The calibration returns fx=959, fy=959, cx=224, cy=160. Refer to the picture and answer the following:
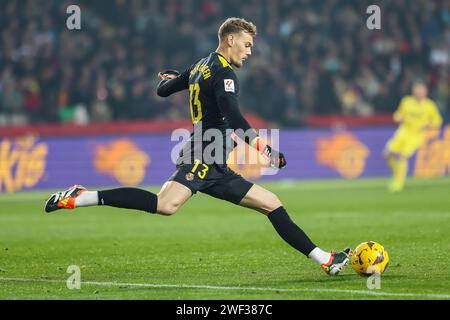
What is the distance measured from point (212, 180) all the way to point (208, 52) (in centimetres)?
1746

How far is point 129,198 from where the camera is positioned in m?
8.70

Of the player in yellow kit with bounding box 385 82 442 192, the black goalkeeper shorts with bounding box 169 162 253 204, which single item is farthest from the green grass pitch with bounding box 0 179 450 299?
the player in yellow kit with bounding box 385 82 442 192

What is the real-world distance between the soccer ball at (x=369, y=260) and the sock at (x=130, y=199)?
191 cm

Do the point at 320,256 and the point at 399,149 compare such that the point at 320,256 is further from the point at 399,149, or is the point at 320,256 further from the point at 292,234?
the point at 399,149

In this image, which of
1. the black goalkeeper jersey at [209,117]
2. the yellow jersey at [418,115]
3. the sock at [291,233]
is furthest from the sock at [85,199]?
the yellow jersey at [418,115]

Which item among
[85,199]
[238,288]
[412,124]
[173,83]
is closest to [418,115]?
[412,124]

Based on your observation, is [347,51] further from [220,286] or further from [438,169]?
[220,286]

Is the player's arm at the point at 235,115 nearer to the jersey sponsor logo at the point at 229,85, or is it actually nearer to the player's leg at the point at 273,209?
the jersey sponsor logo at the point at 229,85

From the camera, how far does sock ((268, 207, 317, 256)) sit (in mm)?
8727

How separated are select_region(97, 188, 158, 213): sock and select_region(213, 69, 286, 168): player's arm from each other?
3.28 feet

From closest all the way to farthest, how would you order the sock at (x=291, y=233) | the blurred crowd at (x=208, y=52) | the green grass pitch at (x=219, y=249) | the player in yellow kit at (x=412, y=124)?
the green grass pitch at (x=219, y=249) → the sock at (x=291, y=233) → the player in yellow kit at (x=412, y=124) → the blurred crowd at (x=208, y=52)

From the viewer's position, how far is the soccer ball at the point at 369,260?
8.62 m

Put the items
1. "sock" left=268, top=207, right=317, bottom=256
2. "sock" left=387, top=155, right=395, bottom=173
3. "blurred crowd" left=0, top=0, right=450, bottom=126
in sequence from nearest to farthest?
"sock" left=268, top=207, right=317, bottom=256, "sock" left=387, top=155, right=395, bottom=173, "blurred crowd" left=0, top=0, right=450, bottom=126

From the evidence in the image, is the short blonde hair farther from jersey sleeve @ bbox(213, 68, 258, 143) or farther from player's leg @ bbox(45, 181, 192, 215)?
player's leg @ bbox(45, 181, 192, 215)
